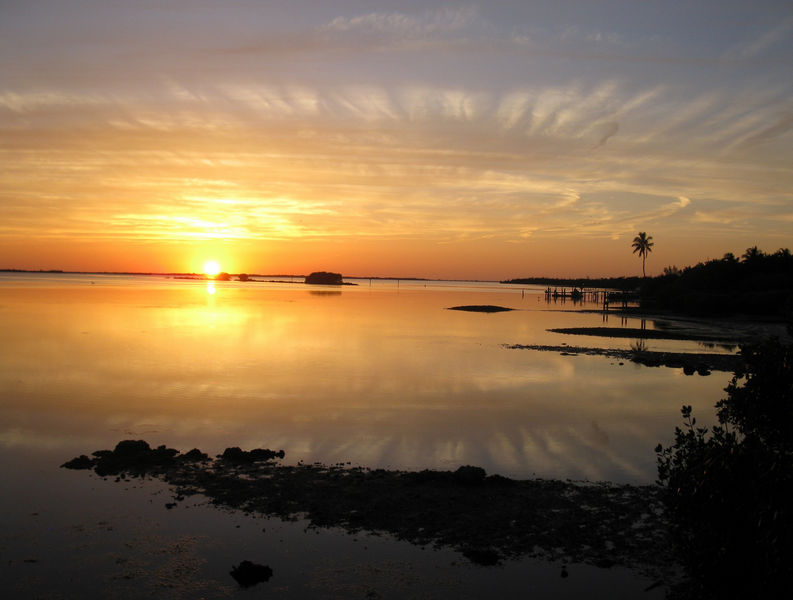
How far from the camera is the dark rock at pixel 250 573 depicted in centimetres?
981

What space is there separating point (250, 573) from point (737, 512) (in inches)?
280

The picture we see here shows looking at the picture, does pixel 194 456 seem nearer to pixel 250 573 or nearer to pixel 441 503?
pixel 250 573

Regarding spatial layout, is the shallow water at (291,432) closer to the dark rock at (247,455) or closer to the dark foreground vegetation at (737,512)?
the dark rock at (247,455)

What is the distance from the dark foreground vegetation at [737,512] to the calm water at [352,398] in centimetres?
736

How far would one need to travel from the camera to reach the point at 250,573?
9.90 metres

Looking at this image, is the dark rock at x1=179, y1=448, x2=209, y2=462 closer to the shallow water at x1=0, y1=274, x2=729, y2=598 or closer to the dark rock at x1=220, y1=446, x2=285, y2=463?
the dark rock at x1=220, y1=446, x2=285, y2=463

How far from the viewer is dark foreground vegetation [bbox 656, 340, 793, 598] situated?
6.62 meters

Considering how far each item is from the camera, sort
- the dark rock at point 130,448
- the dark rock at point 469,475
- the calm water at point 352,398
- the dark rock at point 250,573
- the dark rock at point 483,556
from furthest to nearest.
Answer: the calm water at point 352,398 < the dark rock at point 130,448 < the dark rock at point 469,475 < the dark rock at point 483,556 < the dark rock at point 250,573

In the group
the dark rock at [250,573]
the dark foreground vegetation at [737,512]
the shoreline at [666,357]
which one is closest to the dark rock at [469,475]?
the dark rock at [250,573]

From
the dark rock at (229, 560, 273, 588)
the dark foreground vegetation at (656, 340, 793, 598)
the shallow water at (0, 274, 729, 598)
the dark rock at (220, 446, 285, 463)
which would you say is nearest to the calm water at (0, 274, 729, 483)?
the shallow water at (0, 274, 729, 598)

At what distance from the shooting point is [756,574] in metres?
6.75

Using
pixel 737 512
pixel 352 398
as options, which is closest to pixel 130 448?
pixel 352 398

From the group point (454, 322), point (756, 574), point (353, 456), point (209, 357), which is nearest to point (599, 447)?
point (353, 456)

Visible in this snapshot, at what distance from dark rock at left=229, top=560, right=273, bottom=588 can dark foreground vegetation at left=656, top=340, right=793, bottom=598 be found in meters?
6.13
